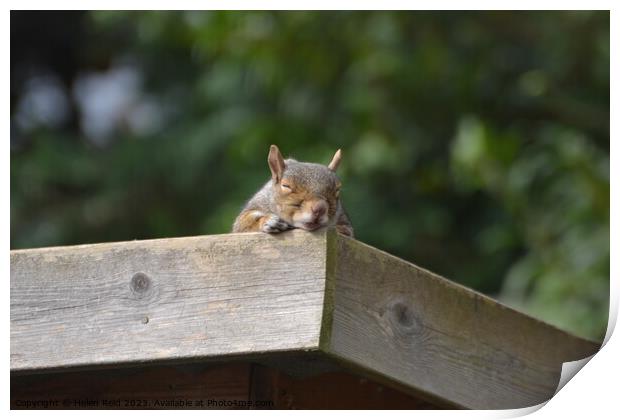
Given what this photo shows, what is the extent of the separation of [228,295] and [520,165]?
12.0 feet

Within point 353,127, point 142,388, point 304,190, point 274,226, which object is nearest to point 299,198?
point 304,190

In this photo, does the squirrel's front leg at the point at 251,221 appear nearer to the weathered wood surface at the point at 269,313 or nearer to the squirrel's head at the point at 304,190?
the squirrel's head at the point at 304,190

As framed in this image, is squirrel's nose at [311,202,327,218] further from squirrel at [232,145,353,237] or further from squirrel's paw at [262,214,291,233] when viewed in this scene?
squirrel's paw at [262,214,291,233]

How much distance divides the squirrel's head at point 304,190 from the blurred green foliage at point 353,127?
2566 mm

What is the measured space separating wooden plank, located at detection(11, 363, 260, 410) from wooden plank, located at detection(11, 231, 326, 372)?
9 cm

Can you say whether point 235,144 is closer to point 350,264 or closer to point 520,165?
point 520,165

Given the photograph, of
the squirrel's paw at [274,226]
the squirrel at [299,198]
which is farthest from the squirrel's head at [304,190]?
the squirrel's paw at [274,226]

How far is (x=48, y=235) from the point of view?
691 centimetres

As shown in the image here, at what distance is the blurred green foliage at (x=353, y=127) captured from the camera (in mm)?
5660

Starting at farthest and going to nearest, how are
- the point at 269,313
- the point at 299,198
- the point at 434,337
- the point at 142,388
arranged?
the point at 299,198, the point at 142,388, the point at 434,337, the point at 269,313

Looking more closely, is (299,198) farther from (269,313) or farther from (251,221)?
(269,313)

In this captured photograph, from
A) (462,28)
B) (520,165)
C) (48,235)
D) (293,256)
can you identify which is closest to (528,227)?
(520,165)

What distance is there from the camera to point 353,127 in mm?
6621

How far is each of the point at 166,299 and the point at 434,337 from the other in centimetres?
52
